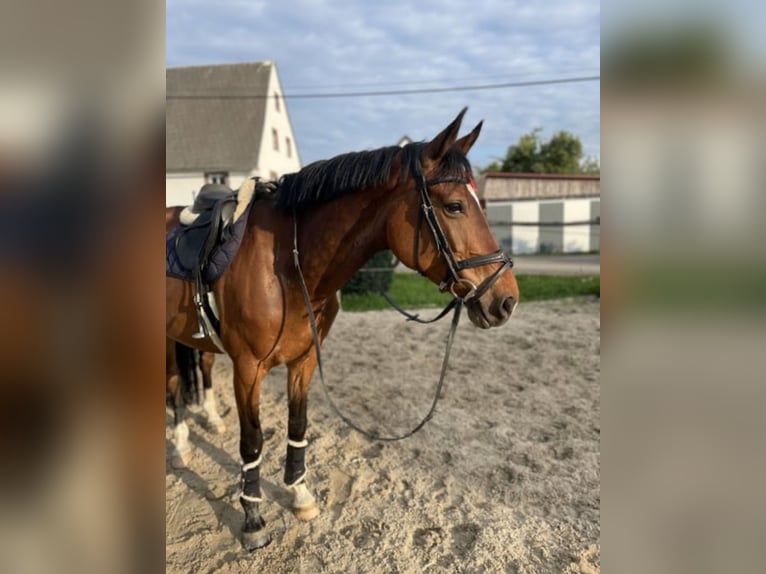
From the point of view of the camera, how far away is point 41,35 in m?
0.46

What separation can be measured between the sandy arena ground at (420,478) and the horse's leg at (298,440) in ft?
0.29

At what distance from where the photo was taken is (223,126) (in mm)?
20672

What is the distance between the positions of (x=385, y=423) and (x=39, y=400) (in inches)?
139

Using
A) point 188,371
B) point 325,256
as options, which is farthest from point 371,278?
point 325,256

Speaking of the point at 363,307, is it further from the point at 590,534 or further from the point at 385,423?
the point at 590,534

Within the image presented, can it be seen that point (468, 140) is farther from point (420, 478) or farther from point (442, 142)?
point (420, 478)

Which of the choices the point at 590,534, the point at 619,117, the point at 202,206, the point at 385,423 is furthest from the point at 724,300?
the point at 385,423

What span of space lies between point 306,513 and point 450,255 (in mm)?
1691

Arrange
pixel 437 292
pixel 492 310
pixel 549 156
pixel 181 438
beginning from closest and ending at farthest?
1. pixel 492 310
2. pixel 181 438
3. pixel 437 292
4. pixel 549 156

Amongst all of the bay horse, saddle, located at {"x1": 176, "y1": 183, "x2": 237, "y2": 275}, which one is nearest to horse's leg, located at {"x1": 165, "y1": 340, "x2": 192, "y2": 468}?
the bay horse

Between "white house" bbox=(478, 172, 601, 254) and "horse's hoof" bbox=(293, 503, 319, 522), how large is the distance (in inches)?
725

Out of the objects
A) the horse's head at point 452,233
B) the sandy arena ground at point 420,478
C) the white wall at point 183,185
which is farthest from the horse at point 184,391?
the white wall at point 183,185

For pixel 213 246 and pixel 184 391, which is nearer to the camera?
pixel 213 246

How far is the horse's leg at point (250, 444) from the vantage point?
2.42m
